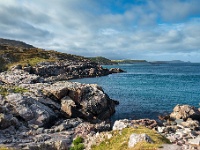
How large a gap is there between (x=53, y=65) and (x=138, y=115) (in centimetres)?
9254

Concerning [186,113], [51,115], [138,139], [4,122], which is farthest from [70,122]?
[186,113]

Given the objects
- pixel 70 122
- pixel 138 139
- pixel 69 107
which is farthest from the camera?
pixel 69 107

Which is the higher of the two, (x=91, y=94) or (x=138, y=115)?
(x=91, y=94)

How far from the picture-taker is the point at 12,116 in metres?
38.0

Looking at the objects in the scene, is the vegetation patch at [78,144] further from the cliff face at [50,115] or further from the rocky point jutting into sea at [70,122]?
the cliff face at [50,115]

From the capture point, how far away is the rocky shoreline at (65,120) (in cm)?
2970

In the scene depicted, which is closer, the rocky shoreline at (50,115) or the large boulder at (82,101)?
the rocky shoreline at (50,115)

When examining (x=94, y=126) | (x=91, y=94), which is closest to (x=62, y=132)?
(x=94, y=126)

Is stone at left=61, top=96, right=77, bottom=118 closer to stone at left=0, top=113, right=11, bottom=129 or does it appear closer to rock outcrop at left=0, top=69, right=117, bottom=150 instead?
rock outcrop at left=0, top=69, right=117, bottom=150

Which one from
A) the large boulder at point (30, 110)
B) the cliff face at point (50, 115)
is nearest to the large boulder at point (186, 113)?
the cliff face at point (50, 115)

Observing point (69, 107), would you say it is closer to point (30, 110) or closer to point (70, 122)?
point (70, 122)

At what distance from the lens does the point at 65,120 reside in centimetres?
4288

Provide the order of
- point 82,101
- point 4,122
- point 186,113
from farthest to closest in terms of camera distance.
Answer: point 186,113, point 82,101, point 4,122

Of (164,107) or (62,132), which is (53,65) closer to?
(164,107)
